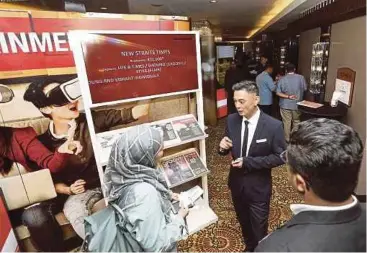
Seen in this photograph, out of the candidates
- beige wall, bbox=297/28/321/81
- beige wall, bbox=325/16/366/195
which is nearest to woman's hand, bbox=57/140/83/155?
beige wall, bbox=325/16/366/195

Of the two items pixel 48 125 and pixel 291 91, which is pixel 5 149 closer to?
pixel 48 125

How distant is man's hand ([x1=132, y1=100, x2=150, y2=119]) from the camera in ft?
7.73

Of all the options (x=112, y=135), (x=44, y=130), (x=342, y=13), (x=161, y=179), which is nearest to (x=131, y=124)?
(x=112, y=135)

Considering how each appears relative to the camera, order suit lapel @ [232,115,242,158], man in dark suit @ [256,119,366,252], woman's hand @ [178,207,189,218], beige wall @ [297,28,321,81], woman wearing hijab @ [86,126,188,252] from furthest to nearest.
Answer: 1. beige wall @ [297,28,321,81]
2. suit lapel @ [232,115,242,158]
3. woman's hand @ [178,207,189,218]
4. woman wearing hijab @ [86,126,188,252]
5. man in dark suit @ [256,119,366,252]

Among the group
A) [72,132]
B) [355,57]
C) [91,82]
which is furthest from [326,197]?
[355,57]

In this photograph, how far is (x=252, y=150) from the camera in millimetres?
1956

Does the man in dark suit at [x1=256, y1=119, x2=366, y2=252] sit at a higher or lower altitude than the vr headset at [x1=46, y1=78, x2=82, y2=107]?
lower

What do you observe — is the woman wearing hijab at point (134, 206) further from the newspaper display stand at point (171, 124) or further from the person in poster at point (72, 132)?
the person in poster at point (72, 132)

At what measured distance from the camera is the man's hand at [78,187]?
7.52ft

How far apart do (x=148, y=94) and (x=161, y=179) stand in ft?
2.98

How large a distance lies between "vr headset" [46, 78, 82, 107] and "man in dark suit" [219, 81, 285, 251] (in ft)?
4.44

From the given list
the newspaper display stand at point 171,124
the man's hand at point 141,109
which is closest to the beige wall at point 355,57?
the newspaper display stand at point 171,124

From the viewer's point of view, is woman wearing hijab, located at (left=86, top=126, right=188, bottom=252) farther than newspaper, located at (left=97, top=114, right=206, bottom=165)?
No

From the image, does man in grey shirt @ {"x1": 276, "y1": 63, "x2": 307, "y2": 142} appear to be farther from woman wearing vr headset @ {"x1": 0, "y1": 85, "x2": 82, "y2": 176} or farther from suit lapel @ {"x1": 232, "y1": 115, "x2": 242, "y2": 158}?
woman wearing vr headset @ {"x1": 0, "y1": 85, "x2": 82, "y2": 176}
